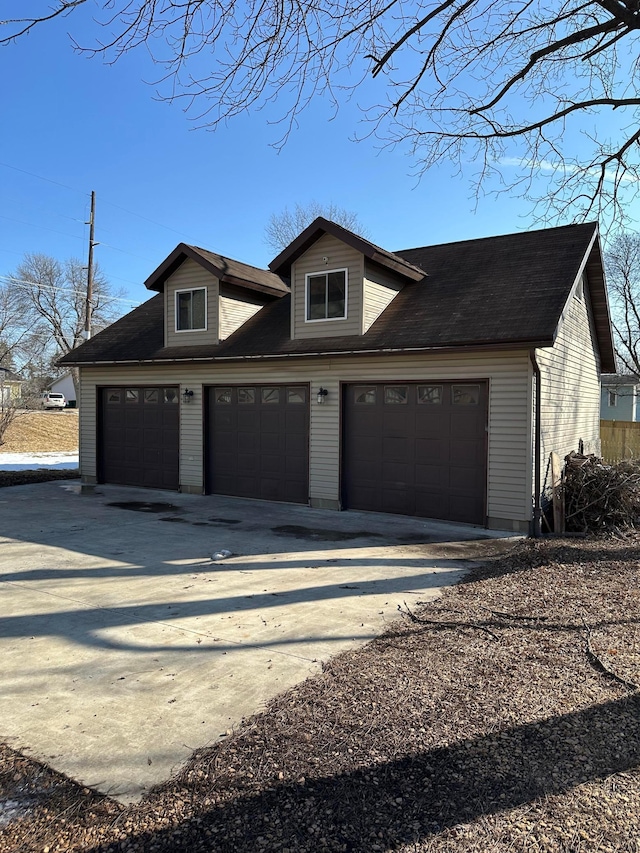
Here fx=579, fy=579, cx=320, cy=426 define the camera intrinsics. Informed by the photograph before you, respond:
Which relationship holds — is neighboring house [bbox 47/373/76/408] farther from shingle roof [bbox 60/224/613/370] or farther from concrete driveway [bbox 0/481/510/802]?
concrete driveway [bbox 0/481/510/802]

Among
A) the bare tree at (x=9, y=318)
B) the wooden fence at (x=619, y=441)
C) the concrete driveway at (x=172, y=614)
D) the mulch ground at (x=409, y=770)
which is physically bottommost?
the concrete driveway at (x=172, y=614)

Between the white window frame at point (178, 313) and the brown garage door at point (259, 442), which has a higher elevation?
the white window frame at point (178, 313)

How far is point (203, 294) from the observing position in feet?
42.2

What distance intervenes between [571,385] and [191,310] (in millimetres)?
8248

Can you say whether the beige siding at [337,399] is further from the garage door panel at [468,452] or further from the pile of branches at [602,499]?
the pile of branches at [602,499]

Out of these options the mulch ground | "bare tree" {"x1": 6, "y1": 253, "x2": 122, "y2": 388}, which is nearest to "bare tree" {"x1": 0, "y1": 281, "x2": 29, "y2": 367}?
"bare tree" {"x1": 6, "y1": 253, "x2": 122, "y2": 388}

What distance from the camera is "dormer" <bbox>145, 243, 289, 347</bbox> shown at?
41.4ft

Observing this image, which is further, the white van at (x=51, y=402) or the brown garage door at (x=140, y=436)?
the white van at (x=51, y=402)

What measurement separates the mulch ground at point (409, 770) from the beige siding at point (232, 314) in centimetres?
951

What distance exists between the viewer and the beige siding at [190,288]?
12695 millimetres

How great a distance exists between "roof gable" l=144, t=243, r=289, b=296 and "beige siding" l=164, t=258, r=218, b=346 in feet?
0.66

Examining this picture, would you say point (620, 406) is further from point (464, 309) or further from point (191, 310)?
point (191, 310)

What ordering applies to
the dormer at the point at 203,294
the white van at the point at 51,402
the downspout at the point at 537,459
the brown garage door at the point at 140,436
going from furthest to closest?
the white van at the point at 51,402
the brown garage door at the point at 140,436
the dormer at the point at 203,294
the downspout at the point at 537,459

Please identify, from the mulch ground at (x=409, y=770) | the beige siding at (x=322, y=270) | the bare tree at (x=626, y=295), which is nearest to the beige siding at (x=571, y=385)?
the beige siding at (x=322, y=270)
